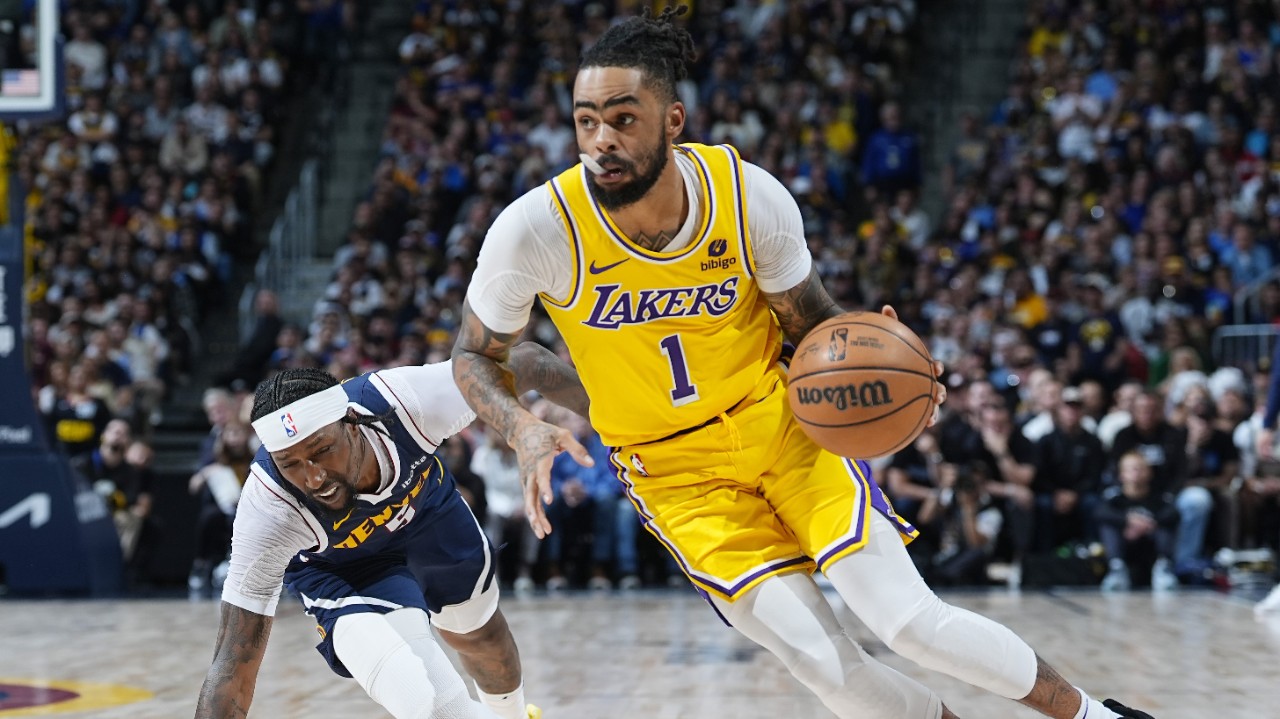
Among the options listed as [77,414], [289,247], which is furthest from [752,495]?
[289,247]

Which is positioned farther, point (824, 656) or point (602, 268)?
point (602, 268)

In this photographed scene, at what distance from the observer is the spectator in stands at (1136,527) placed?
33.3ft

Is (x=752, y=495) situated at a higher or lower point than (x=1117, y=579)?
higher

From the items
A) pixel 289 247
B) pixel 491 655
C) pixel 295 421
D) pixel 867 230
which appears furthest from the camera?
pixel 289 247

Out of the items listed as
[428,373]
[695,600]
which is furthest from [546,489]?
[695,600]

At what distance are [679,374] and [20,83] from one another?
22.7 feet

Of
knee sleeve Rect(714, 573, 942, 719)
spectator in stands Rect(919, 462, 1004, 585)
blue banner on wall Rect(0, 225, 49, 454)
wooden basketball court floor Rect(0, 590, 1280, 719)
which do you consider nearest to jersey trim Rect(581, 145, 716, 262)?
knee sleeve Rect(714, 573, 942, 719)

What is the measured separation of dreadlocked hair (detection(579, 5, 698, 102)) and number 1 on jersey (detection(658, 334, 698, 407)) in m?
0.66

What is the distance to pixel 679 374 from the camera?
12.6 ft

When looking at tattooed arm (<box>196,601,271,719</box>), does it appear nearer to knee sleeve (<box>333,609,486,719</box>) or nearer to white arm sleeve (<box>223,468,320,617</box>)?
white arm sleeve (<box>223,468,320,617</box>)

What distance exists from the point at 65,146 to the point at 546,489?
13676mm

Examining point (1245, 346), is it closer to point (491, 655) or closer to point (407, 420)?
point (491, 655)

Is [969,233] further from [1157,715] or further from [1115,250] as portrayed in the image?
[1157,715]

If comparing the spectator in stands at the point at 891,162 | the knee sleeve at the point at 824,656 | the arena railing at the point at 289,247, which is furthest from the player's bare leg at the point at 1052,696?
the arena railing at the point at 289,247
